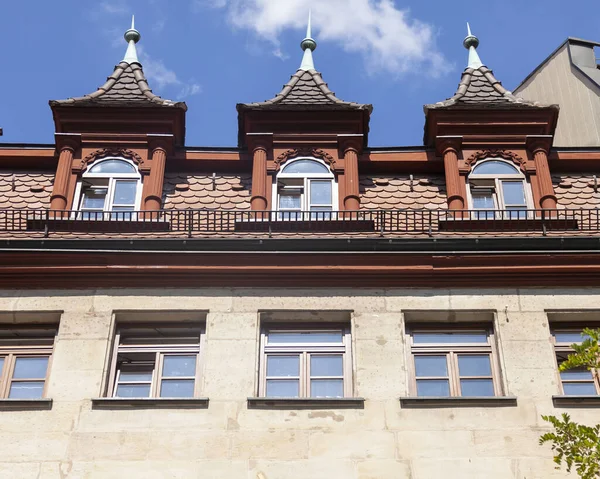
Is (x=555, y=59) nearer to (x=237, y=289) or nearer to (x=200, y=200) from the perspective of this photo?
(x=200, y=200)

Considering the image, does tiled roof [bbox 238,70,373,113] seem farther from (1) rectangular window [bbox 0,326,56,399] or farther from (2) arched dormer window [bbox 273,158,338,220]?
(1) rectangular window [bbox 0,326,56,399]

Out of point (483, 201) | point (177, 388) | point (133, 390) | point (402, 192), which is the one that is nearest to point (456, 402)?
point (177, 388)

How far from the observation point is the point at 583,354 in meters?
13.8

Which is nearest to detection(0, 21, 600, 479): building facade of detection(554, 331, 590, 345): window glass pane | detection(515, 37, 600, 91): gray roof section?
detection(554, 331, 590, 345): window glass pane

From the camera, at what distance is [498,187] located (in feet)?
68.7

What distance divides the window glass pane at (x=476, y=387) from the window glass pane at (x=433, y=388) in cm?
25

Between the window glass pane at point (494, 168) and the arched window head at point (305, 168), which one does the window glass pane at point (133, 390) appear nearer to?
the arched window head at point (305, 168)

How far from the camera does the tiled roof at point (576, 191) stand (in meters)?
20.9

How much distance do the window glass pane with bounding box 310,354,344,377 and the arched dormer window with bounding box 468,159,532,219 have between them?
450 cm

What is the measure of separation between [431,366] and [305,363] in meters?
2.02

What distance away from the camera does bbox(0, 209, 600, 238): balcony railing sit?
19.5 metres

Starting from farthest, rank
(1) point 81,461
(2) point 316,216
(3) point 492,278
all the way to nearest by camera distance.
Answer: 1. (2) point 316,216
2. (3) point 492,278
3. (1) point 81,461

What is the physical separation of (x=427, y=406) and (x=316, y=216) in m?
4.49

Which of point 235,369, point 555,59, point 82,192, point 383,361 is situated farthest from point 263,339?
point 555,59
